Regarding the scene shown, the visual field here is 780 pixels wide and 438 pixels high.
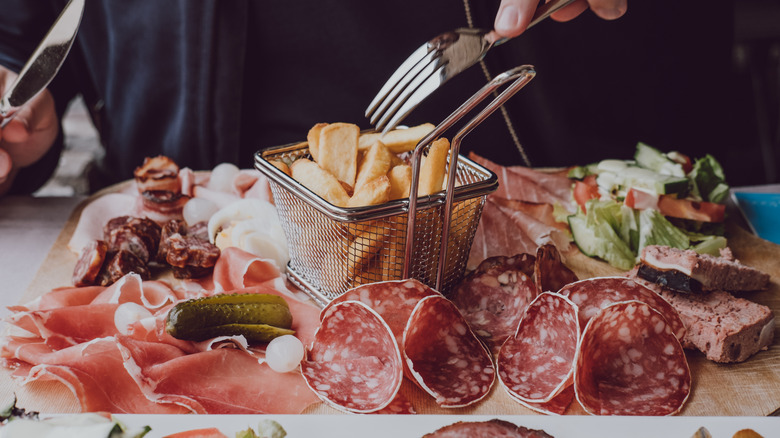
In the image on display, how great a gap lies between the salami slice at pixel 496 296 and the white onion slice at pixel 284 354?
35cm

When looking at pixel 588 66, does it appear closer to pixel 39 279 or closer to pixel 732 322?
pixel 732 322

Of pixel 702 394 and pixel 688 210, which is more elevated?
pixel 688 210

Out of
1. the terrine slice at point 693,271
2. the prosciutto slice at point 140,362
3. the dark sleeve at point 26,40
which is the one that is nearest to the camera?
the prosciutto slice at point 140,362

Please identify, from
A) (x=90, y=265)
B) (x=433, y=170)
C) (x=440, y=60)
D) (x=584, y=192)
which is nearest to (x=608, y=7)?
(x=440, y=60)

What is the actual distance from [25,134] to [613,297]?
148 cm

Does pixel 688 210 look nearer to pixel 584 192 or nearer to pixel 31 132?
pixel 584 192

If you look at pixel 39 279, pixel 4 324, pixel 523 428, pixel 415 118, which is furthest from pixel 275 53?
pixel 523 428

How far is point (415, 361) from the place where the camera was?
1056mm

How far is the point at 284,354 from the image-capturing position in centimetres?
104

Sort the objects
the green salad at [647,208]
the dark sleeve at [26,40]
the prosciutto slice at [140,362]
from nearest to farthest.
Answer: the prosciutto slice at [140,362] → the green salad at [647,208] → the dark sleeve at [26,40]

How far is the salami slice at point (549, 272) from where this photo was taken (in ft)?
3.91

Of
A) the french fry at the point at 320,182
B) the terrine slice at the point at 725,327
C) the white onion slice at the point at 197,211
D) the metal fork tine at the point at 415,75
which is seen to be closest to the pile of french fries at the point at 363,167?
the french fry at the point at 320,182

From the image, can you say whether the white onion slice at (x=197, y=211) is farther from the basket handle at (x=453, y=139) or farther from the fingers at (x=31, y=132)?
the basket handle at (x=453, y=139)

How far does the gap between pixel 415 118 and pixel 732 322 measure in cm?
110
